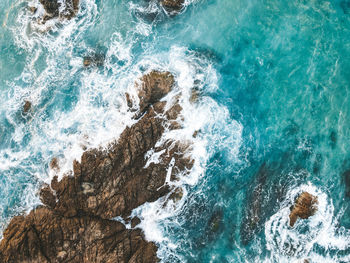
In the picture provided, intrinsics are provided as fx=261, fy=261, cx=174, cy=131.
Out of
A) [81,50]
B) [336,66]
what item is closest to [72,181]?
[81,50]

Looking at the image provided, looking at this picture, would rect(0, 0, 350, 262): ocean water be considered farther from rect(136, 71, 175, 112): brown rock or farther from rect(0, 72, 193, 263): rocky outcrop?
rect(0, 72, 193, 263): rocky outcrop

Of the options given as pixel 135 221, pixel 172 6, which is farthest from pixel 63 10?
pixel 135 221

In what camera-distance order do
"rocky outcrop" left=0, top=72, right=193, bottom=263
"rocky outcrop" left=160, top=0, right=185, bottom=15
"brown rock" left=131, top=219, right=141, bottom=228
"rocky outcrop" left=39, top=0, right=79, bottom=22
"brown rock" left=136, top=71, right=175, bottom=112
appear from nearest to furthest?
"rocky outcrop" left=0, top=72, right=193, bottom=263 → "brown rock" left=131, top=219, right=141, bottom=228 → "brown rock" left=136, top=71, right=175, bottom=112 → "rocky outcrop" left=160, top=0, right=185, bottom=15 → "rocky outcrop" left=39, top=0, right=79, bottom=22

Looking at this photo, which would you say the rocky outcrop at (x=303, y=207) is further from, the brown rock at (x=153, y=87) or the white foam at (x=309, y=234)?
the brown rock at (x=153, y=87)

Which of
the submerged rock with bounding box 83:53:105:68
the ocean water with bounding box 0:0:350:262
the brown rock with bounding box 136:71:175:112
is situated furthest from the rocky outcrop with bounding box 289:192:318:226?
the submerged rock with bounding box 83:53:105:68

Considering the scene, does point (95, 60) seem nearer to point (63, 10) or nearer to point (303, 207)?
Result: point (63, 10)

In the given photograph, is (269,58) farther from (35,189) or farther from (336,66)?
(35,189)
